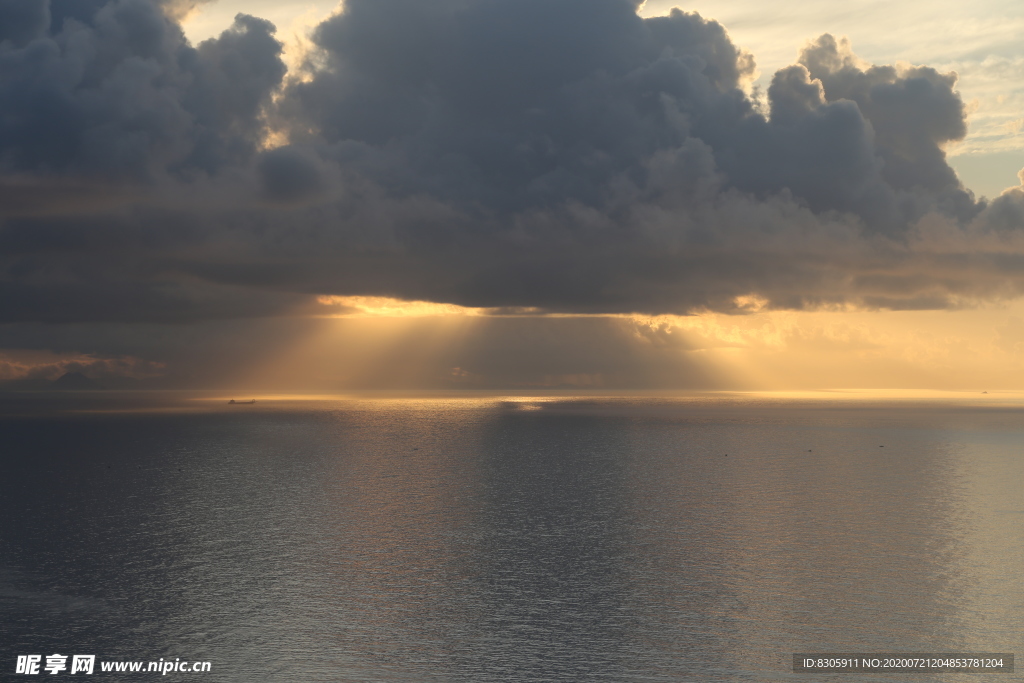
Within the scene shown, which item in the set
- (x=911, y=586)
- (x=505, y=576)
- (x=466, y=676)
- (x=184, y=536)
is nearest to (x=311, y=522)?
(x=184, y=536)

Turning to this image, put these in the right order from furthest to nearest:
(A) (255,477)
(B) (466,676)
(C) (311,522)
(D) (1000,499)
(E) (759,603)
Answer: (A) (255,477)
(D) (1000,499)
(C) (311,522)
(E) (759,603)
(B) (466,676)

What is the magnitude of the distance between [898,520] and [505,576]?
68.2 meters

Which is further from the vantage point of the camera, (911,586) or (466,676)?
(911,586)

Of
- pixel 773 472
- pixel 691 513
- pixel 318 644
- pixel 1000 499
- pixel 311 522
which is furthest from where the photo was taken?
pixel 773 472

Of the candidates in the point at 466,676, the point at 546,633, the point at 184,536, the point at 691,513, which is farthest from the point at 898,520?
the point at 184,536

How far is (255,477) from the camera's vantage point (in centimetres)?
17525

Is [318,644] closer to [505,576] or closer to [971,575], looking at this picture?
[505,576]

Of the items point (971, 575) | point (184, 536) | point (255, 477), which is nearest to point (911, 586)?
point (971, 575)

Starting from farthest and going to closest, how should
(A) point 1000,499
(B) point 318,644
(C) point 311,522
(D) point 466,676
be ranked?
(A) point 1000,499, (C) point 311,522, (B) point 318,644, (D) point 466,676

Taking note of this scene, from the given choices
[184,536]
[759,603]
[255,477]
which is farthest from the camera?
[255,477]

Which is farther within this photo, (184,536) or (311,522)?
(311,522)

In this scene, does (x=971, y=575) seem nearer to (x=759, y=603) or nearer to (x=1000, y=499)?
(x=759, y=603)

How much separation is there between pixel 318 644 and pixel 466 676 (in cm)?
1416

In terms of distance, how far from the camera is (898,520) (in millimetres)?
124500
